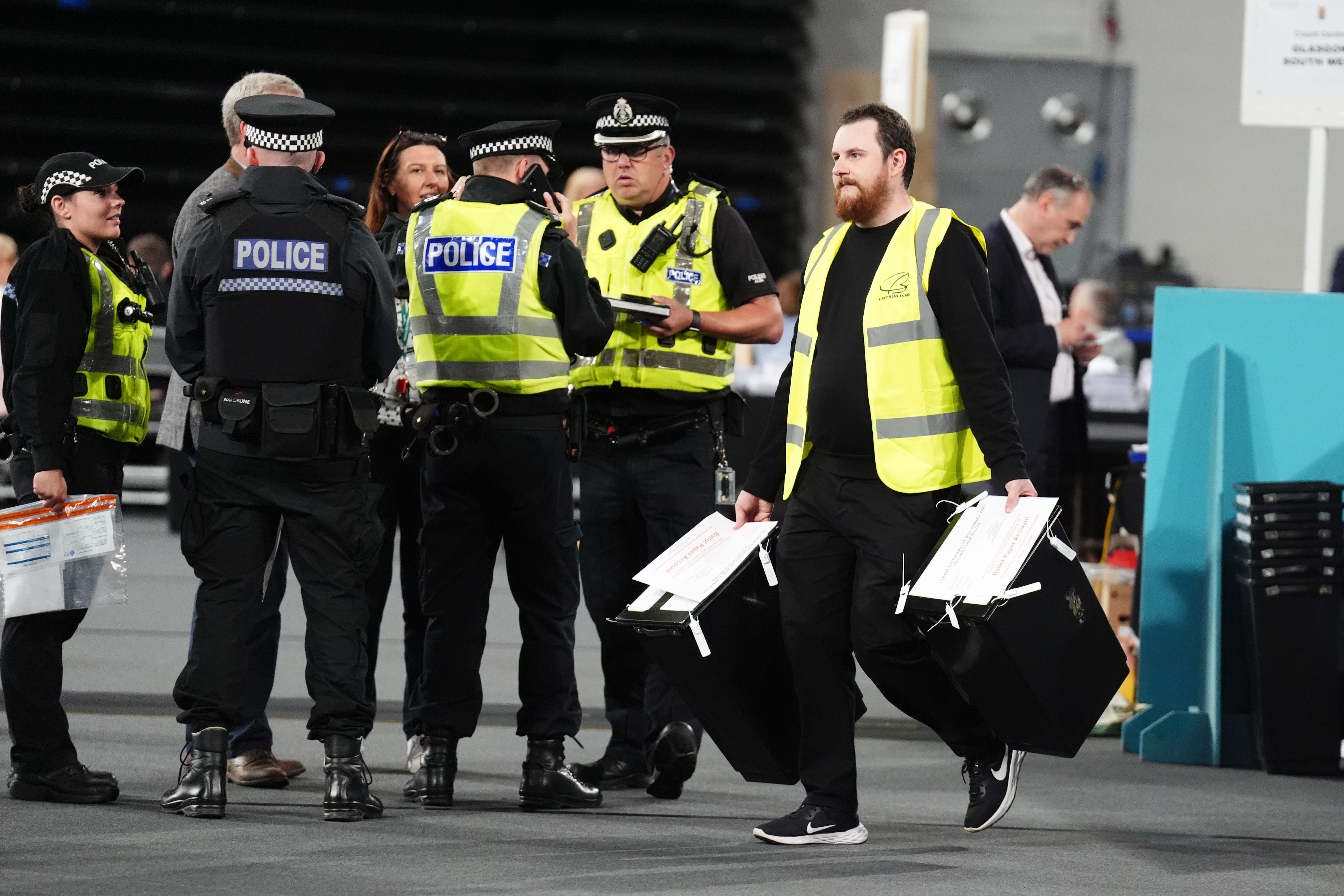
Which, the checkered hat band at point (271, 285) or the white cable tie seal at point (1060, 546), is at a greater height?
the checkered hat band at point (271, 285)

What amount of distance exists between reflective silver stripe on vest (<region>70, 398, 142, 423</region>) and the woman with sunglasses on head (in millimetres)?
589

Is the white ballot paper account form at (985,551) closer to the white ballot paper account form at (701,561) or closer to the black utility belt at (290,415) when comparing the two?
the white ballot paper account form at (701,561)

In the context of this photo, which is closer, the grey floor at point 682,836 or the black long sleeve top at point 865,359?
the grey floor at point 682,836

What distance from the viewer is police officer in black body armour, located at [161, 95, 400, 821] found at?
356 cm

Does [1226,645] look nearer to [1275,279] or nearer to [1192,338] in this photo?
[1192,338]

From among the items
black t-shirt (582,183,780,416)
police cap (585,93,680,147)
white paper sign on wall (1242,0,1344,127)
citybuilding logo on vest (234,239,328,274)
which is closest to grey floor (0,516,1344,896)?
black t-shirt (582,183,780,416)

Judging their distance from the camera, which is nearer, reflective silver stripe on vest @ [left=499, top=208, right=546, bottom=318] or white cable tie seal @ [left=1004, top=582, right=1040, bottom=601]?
white cable tie seal @ [left=1004, top=582, right=1040, bottom=601]

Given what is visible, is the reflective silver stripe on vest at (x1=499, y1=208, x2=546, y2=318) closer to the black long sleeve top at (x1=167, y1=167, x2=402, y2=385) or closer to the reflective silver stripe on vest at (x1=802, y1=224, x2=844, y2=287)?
the black long sleeve top at (x1=167, y1=167, x2=402, y2=385)

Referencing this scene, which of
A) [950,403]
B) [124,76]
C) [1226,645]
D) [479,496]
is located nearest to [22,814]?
[479,496]

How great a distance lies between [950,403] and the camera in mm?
3467

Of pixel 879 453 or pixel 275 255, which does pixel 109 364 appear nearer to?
pixel 275 255

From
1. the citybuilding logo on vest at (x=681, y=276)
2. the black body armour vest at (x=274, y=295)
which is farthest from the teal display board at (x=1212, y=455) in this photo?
the black body armour vest at (x=274, y=295)

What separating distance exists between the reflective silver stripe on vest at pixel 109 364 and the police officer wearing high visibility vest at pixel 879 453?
Result: 1436 millimetres

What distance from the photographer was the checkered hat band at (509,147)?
375cm
